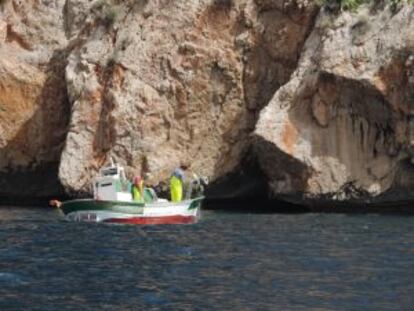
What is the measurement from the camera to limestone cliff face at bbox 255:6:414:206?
101 feet

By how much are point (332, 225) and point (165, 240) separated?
587 cm

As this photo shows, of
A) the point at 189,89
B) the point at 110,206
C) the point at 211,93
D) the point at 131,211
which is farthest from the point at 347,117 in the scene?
the point at 110,206

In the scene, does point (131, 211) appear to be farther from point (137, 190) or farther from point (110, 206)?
point (137, 190)

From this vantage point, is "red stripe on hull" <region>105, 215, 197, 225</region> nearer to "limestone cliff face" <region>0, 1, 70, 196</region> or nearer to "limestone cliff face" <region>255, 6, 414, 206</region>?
"limestone cliff face" <region>255, 6, 414, 206</region>

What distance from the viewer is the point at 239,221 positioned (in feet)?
94.8

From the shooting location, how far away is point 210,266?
59.9 feet

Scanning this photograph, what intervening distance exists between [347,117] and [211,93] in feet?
20.8

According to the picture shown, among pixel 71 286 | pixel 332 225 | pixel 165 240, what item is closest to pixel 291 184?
pixel 332 225

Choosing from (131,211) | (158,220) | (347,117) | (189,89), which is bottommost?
(158,220)

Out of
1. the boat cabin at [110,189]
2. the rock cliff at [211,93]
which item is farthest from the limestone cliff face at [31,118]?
the boat cabin at [110,189]

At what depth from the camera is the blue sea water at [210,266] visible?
14719 mm

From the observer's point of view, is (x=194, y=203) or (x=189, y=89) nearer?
(x=194, y=203)

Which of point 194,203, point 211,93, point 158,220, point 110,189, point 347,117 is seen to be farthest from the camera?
point 211,93

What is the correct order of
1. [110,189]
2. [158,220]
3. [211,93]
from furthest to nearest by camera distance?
[211,93] < [110,189] < [158,220]
